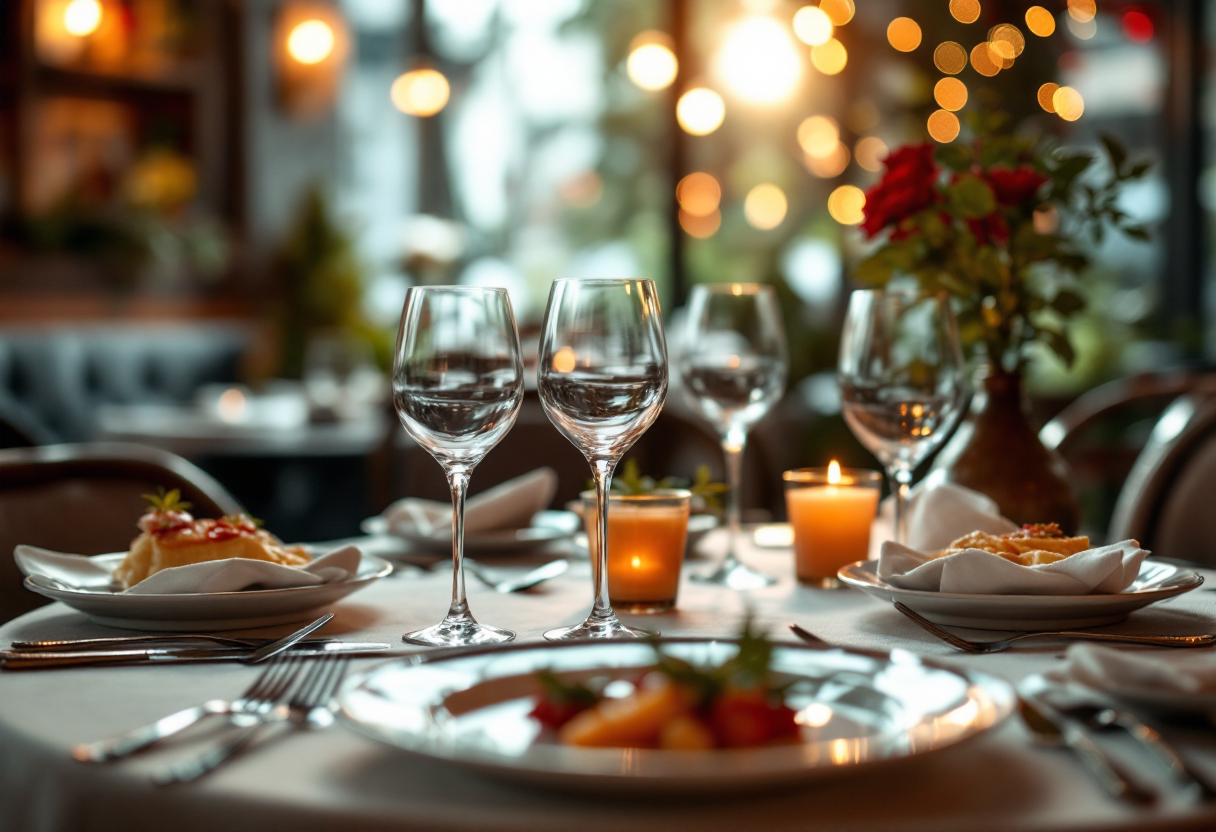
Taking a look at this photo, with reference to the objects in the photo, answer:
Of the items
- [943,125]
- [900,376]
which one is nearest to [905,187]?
[900,376]

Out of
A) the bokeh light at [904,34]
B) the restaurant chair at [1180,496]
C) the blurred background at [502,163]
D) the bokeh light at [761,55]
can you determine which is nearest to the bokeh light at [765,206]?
the blurred background at [502,163]

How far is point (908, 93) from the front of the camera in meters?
6.75

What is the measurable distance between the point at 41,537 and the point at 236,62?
553cm

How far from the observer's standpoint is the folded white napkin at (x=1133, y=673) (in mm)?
691

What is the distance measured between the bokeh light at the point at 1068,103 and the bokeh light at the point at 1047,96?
4cm

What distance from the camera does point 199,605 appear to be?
3.16 ft

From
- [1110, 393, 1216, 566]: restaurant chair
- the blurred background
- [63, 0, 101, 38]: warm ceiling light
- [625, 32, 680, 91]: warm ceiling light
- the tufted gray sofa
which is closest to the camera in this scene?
[1110, 393, 1216, 566]: restaurant chair

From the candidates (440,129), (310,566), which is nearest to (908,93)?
(440,129)

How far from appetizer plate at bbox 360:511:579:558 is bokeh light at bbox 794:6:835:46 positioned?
4214 mm

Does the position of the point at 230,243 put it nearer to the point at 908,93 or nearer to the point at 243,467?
the point at 243,467

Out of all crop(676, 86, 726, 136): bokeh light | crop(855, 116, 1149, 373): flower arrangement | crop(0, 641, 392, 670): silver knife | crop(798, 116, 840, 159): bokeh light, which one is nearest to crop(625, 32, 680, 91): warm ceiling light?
crop(676, 86, 726, 136): bokeh light

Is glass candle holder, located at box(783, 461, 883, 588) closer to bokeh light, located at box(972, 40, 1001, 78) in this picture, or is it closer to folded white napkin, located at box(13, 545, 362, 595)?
folded white napkin, located at box(13, 545, 362, 595)

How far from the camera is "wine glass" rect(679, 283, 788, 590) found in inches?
54.3

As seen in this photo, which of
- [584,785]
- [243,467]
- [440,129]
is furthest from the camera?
[440,129]
